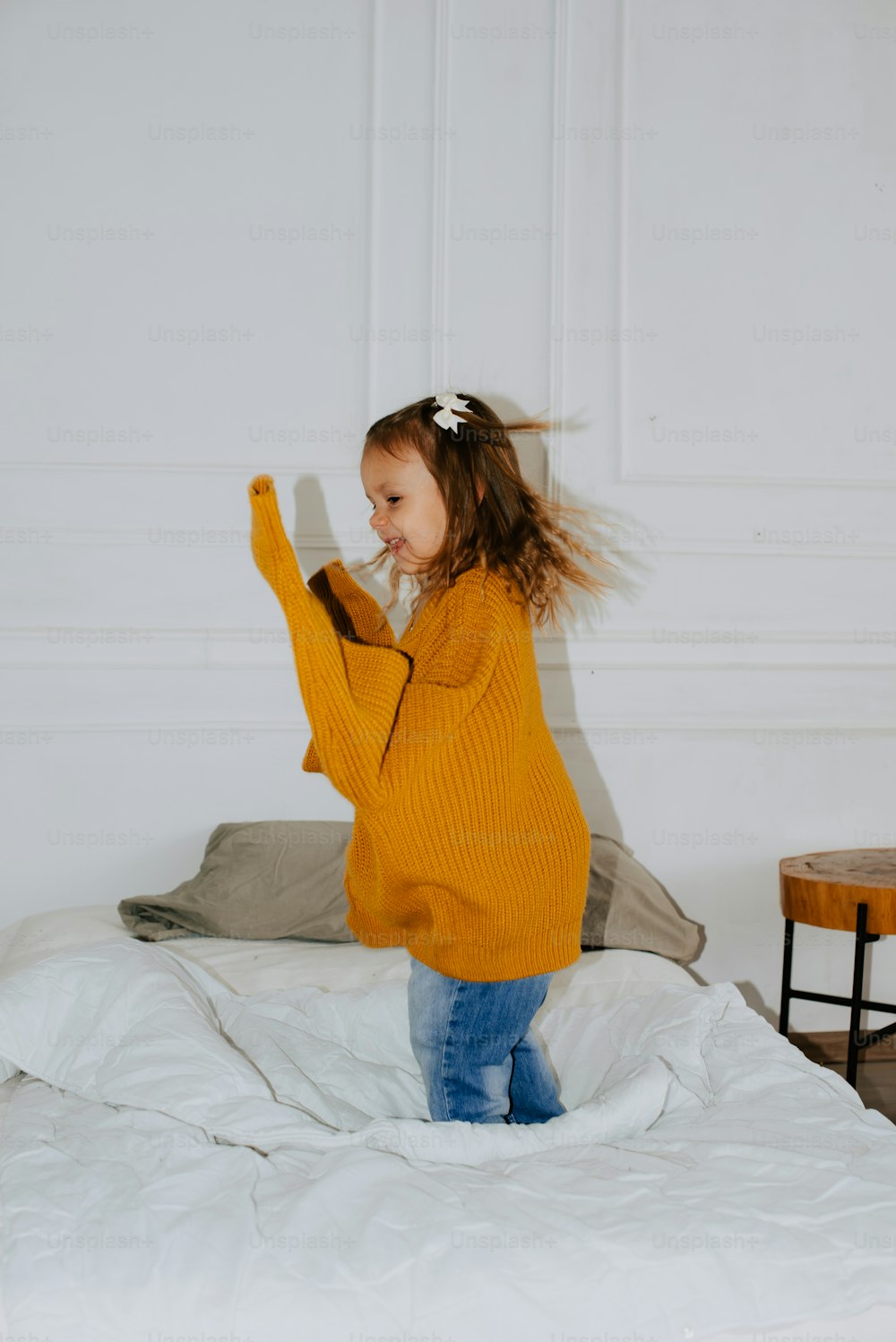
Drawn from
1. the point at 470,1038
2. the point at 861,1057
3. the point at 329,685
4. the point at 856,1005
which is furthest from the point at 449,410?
the point at 861,1057

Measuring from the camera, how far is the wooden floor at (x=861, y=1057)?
7.62 feet

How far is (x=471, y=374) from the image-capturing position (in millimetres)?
2416

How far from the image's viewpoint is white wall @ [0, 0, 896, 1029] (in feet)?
7.61

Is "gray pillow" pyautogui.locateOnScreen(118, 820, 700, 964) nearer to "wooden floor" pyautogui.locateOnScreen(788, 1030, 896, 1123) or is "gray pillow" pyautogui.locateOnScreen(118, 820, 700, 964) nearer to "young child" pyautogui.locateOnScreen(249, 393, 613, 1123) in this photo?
"wooden floor" pyautogui.locateOnScreen(788, 1030, 896, 1123)

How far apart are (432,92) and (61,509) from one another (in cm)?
121

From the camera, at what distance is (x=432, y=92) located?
2.40 meters

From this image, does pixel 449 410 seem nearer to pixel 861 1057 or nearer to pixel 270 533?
pixel 270 533

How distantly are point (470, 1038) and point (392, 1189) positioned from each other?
0.86 feet

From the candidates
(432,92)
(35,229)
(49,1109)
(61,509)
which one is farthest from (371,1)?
(49,1109)

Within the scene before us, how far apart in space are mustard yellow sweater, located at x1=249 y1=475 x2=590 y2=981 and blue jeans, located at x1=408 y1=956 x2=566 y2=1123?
0.03m

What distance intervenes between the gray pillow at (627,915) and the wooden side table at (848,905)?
8.4 inches

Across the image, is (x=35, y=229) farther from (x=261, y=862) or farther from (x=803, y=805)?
(x=803, y=805)

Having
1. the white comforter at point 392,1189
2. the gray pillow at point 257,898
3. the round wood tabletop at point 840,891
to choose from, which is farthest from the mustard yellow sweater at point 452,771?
the round wood tabletop at point 840,891

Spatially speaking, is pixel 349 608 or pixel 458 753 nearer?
pixel 458 753
